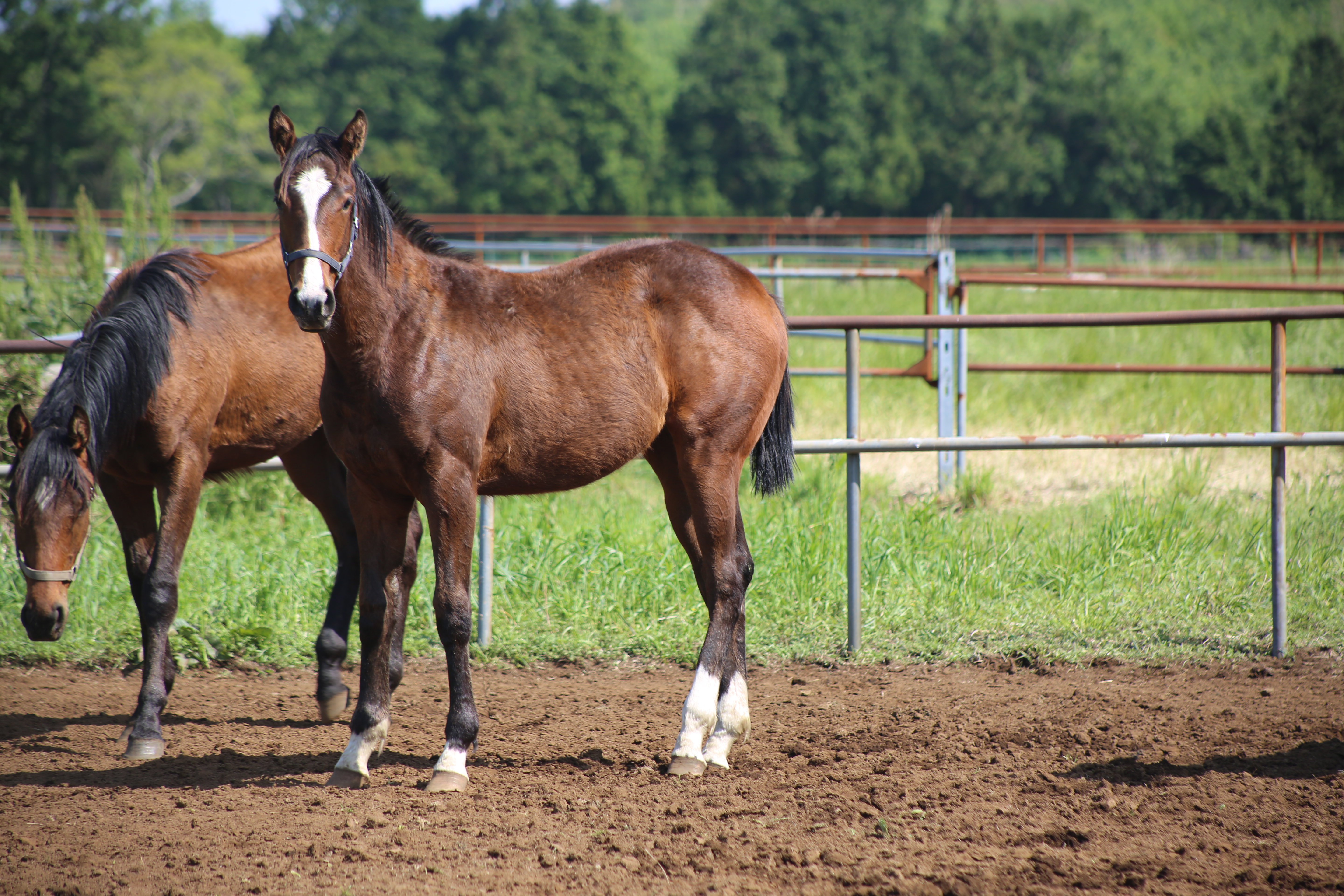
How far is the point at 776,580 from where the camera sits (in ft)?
17.2

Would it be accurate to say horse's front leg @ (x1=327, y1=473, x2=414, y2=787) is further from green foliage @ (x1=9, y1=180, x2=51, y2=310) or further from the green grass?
green foliage @ (x1=9, y1=180, x2=51, y2=310)

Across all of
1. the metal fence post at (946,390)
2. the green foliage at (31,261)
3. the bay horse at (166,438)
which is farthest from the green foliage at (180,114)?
the bay horse at (166,438)

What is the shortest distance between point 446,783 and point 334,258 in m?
1.63

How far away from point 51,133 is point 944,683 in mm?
52957

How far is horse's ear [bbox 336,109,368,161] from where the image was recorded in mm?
3020

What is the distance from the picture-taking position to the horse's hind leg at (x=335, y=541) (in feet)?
13.7

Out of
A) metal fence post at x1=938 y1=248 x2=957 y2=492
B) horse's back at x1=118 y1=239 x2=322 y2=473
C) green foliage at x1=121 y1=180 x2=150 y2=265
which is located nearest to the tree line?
green foliage at x1=121 y1=180 x2=150 y2=265

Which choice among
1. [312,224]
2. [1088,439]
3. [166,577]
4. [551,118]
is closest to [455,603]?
[312,224]

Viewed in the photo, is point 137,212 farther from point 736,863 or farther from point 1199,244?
point 1199,244

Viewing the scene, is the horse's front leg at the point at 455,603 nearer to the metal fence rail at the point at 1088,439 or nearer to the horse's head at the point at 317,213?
the horse's head at the point at 317,213

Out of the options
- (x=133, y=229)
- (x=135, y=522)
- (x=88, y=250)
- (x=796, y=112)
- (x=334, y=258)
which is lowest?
(x=135, y=522)

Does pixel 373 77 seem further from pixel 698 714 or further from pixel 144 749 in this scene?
pixel 698 714

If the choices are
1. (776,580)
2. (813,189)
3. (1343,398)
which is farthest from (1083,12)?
(776,580)

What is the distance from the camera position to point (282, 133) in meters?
3.13
